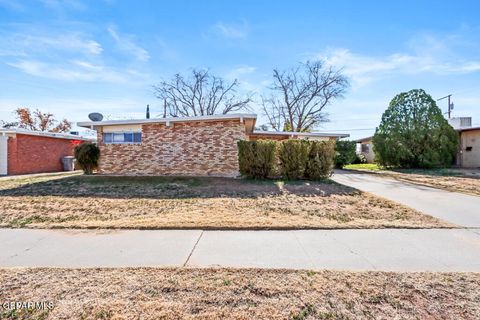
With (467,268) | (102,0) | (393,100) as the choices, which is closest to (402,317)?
(467,268)

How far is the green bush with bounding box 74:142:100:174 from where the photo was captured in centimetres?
1294

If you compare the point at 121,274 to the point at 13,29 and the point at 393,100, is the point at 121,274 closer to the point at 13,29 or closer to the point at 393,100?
the point at 13,29

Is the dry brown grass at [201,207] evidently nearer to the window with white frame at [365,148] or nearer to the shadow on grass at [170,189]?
the shadow on grass at [170,189]

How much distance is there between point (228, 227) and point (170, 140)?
879 centimetres

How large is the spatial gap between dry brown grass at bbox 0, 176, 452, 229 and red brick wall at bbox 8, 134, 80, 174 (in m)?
8.87

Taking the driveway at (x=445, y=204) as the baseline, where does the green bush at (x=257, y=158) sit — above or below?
above

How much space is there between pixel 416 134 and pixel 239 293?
66.5 ft

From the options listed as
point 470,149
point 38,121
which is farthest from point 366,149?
point 38,121

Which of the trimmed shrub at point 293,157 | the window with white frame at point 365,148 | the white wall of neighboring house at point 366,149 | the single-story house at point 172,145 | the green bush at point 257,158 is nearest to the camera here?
the green bush at point 257,158

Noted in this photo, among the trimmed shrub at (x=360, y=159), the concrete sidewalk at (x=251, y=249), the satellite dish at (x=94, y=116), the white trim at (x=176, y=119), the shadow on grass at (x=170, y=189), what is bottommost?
the concrete sidewalk at (x=251, y=249)

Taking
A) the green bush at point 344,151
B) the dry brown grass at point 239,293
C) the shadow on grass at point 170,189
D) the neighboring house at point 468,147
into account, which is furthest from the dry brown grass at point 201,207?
the neighboring house at point 468,147

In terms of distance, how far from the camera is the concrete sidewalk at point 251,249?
3.26 meters

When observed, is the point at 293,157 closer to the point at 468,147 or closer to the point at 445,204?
the point at 445,204

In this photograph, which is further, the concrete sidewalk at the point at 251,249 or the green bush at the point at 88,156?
the green bush at the point at 88,156
